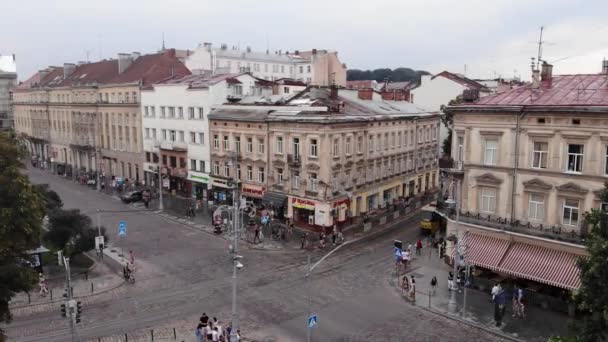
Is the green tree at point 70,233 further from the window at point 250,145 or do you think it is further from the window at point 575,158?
the window at point 575,158

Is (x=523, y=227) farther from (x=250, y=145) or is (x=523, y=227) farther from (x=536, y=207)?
(x=250, y=145)

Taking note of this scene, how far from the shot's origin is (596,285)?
61.9 ft

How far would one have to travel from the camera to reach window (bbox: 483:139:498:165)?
33.8 meters

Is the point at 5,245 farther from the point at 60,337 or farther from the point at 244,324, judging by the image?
the point at 244,324

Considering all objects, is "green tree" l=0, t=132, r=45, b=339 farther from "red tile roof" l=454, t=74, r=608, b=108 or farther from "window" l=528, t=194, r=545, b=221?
"window" l=528, t=194, r=545, b=221

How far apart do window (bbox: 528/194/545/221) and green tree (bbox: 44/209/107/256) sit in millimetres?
30792

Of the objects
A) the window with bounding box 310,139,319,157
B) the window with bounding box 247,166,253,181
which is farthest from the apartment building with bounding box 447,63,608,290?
the window with bounding box 247,166,253,181

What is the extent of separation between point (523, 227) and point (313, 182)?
20.6 metres

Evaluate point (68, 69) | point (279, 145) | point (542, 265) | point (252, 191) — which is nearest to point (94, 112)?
point (68, 69)

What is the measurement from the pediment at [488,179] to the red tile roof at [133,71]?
5013 centimetres

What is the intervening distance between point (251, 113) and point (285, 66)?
75983 millimetres

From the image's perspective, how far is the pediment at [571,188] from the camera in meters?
29.8

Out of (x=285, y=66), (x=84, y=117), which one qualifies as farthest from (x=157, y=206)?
(x=285, y=66)

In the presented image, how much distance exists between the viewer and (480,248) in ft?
110
